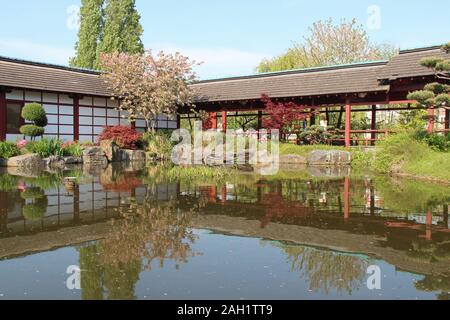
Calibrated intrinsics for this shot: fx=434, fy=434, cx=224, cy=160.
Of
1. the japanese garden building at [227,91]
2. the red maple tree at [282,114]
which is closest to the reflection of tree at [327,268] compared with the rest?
the japanese garden building at [227,91]

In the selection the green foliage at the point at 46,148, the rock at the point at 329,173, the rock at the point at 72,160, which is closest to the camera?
the rock at the point at 329,173

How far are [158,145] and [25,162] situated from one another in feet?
26.8

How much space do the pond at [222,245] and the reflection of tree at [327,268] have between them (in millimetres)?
13

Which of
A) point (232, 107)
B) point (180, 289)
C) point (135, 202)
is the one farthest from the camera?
point (232, 107)

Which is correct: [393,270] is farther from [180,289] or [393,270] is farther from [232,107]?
[232,107]

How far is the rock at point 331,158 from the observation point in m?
20.8

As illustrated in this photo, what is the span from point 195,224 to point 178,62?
19.9m

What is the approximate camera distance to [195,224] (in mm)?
7055

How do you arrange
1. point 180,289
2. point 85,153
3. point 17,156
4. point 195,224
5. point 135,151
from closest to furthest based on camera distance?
point 180,289, point 195,224, point 17,156, point 85,153, point 135,151

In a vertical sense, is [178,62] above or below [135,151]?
above

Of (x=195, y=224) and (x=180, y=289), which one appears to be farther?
(x=195, y=224)

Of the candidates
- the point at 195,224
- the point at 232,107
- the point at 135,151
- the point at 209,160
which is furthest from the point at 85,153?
the point at 195,224

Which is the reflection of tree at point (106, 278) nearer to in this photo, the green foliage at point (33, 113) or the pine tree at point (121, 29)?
the green foliage at point (33, 113)
